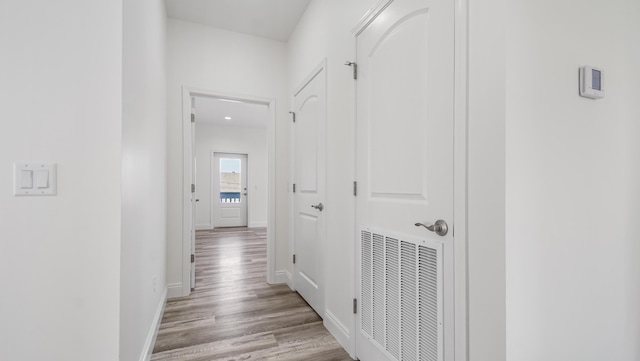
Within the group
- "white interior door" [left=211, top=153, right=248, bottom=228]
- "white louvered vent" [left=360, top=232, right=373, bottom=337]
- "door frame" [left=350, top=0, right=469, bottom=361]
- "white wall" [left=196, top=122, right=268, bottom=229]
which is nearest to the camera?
"door frame" [left=350, top=0, right=469, bottom=361]

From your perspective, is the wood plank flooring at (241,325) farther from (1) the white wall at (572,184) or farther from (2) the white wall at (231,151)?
(2) the white wall at (231,151)

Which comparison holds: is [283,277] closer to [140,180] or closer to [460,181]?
[140,180]

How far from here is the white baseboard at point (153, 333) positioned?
1.67m

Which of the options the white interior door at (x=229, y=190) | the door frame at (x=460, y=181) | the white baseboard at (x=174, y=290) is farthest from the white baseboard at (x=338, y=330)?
the white interior door at (x=229, y=190)

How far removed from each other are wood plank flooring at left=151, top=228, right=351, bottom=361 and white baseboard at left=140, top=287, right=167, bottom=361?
0.14 feet

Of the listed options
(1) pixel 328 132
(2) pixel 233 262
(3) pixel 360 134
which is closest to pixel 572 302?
(3) pixel 360 134

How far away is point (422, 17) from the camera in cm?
122

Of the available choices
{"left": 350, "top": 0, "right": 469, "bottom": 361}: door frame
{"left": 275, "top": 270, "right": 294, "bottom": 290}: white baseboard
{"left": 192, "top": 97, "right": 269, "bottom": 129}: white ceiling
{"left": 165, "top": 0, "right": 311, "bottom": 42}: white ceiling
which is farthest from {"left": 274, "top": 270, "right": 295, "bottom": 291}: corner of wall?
{"left": 192, "top": 97, "right": 269, "bottom": 129}: white ceiling

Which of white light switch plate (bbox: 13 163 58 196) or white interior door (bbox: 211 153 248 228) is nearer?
white light switch plate (bbox: 13 163 58 196)

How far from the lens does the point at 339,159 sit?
2008 millimetres

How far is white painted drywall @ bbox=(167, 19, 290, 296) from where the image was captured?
282cm

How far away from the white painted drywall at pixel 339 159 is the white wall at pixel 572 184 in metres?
0.96

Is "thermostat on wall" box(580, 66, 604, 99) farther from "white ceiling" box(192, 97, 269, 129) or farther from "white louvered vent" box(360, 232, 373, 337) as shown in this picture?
"white ceiling" box(192, 97, 269, 129)

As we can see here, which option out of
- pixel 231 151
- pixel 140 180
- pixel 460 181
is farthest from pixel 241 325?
pixel 231 151
